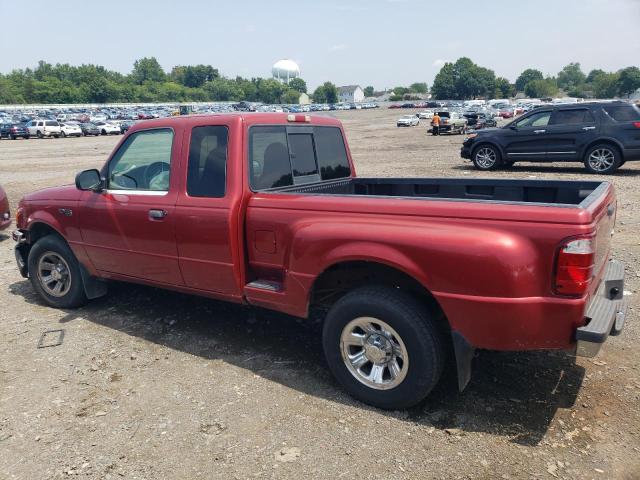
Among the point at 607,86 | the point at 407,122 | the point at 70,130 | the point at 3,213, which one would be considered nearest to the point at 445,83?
the point at 607,86

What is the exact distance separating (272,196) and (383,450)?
186cm

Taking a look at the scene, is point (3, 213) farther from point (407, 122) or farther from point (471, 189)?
point (407, 122)

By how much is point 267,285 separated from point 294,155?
4.07 ft

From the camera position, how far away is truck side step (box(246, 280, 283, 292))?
373 cm

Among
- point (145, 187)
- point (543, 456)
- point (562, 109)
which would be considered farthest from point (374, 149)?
point (543, 456)

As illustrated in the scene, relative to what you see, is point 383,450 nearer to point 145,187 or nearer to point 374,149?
point 145,187

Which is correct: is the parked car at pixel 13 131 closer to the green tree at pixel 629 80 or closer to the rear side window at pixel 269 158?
the rear side window at pixel 269 158

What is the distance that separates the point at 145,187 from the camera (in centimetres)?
444

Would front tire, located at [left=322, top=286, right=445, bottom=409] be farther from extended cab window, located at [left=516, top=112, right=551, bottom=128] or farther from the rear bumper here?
extended cab window, located at [left=516, top=112, right=551, bottom=128]

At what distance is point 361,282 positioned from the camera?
3553 mm

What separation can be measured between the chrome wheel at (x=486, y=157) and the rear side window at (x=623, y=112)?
3.07 m

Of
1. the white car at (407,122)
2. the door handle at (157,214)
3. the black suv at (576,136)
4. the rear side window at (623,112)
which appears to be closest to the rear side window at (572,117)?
the black suv at (576,136)

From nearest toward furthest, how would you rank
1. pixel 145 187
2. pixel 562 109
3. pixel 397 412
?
pixel 397 412, pixel 145 187, pixel 562 109

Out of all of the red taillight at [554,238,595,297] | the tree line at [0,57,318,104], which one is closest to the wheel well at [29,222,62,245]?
the red taillight at [554,238,595,297]
